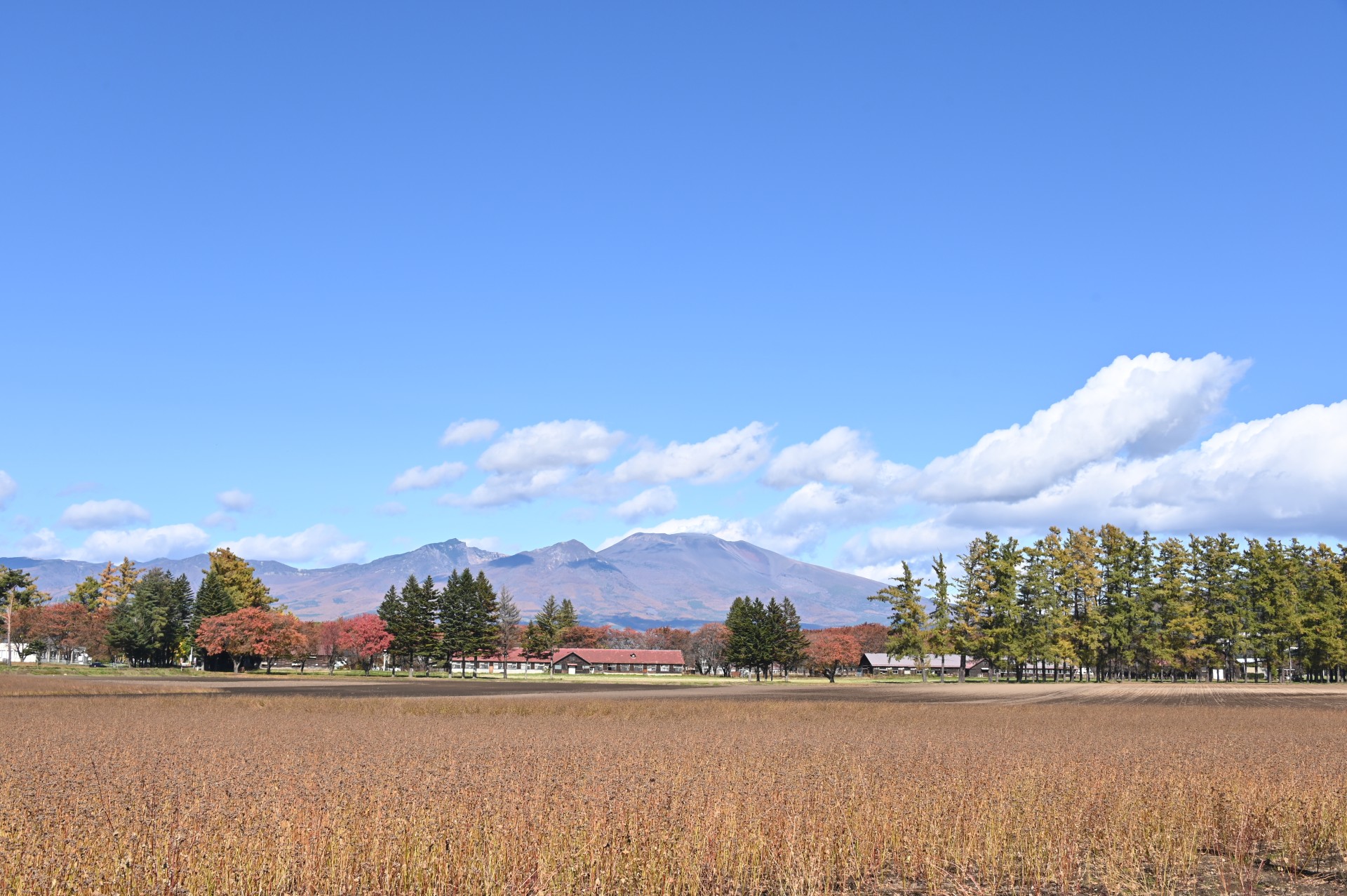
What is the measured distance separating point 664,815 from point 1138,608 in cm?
10481

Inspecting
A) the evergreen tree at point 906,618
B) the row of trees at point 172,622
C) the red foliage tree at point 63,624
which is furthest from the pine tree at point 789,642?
the red foliage tree at point 63,624

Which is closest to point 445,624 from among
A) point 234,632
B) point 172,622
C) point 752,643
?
point 234,632

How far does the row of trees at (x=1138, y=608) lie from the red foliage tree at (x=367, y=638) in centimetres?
7464

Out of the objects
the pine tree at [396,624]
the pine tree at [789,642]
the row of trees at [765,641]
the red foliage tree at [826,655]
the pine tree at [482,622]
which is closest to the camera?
the pine tree at [396,624]

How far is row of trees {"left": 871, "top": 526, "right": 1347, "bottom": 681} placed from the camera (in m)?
105

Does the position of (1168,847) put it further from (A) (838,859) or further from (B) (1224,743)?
(B) (1224,743)

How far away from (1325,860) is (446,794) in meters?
11.9

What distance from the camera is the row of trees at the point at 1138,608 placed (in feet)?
345

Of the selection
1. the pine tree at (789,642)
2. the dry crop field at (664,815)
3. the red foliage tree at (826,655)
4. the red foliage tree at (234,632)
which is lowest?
the red foliage tree at (826,655)

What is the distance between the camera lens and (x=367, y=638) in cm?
14850

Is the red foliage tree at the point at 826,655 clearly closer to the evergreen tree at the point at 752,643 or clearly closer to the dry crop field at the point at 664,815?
the evergreen tree at the point at 752,643

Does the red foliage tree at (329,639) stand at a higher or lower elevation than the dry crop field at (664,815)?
lower

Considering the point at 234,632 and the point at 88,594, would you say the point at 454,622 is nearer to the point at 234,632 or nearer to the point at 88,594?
the point at 234,632

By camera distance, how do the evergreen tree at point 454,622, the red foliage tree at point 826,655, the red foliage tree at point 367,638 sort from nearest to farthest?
the evergreen tree at point 454,622 → the red foliage tree at point 367,638 → the red foliage tree at point 826,655
